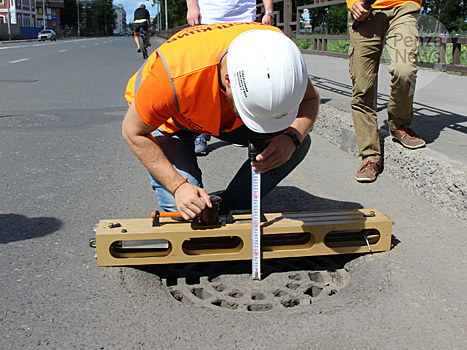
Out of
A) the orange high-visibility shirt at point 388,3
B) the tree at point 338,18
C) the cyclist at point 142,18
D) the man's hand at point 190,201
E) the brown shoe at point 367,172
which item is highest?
the tree at point 338,18

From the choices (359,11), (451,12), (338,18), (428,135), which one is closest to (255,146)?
(359,11)

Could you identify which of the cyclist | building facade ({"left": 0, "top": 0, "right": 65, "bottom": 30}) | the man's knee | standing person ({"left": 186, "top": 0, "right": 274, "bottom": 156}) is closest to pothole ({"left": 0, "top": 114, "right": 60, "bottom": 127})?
standing person ({"left": 186, "top": 0, "right": 274, "bottom": 156})

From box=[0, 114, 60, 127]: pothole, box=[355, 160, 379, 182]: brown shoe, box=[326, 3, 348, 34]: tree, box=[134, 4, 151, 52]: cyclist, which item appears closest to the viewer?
box=[355, 160, 379, 182]: brown shoe

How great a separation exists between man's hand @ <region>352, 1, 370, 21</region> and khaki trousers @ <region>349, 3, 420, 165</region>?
0.11 meters

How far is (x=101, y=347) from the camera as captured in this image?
2021mm

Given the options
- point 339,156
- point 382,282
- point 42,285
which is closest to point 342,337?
point 382,282

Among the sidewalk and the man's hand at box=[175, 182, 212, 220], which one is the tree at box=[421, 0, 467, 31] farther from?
the man's hand at box=[175, 182, 212, 220]

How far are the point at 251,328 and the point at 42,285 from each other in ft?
3.74

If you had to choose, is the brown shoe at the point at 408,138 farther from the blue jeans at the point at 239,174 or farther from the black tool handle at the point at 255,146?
the black tool handle at the point at 255,146

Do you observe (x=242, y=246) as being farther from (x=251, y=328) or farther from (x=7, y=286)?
(x=7, y=286)

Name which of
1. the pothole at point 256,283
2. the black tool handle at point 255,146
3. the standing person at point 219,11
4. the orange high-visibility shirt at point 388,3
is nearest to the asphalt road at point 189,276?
the pothole at point 256,283

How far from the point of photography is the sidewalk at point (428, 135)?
3464 mm

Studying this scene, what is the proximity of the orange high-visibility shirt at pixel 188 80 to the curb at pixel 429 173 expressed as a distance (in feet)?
6.07

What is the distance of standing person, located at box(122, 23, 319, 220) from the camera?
7.07 ft
